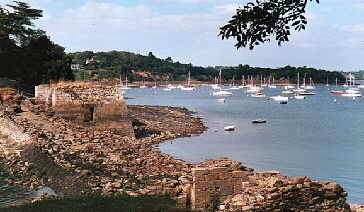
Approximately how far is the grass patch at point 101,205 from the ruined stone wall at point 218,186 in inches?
24.3

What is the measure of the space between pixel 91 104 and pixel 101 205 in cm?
1789

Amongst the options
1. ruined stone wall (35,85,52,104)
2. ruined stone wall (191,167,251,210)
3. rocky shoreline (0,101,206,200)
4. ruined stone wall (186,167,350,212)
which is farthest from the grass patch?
ruined stone wall (35,85,52,104)

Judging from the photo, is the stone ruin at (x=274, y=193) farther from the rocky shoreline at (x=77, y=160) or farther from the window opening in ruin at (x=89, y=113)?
the window opening in ruin at (x=89, y=113)

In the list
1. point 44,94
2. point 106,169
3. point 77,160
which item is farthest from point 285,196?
point 44,94

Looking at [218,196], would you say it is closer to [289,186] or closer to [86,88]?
[289,186]

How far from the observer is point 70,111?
108 feet

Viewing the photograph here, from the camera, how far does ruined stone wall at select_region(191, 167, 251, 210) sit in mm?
13641

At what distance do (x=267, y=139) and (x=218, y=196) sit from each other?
34.1 metres

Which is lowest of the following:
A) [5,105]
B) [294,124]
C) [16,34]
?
[294,124]

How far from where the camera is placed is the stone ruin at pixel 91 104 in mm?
32625

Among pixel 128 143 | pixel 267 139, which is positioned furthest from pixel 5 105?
pixel 267 139

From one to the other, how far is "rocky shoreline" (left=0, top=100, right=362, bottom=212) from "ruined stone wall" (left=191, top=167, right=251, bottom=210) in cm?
27

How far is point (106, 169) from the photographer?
906 inches

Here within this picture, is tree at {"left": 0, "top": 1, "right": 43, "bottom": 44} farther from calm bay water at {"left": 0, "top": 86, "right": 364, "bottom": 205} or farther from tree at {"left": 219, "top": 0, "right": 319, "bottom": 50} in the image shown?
tree at {"left": 219, "top": 0, "right": 319, "bottom": 50}
